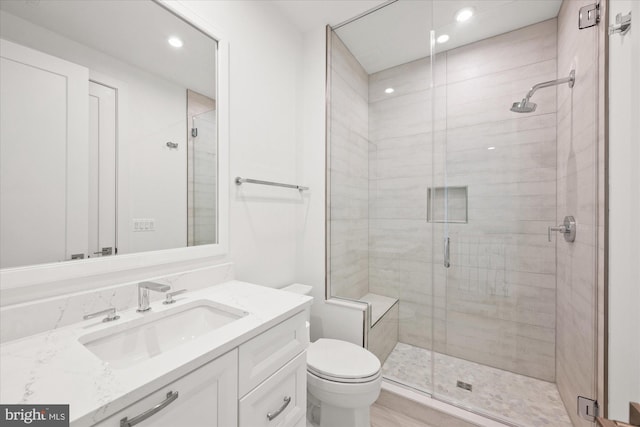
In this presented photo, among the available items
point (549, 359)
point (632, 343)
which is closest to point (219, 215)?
point (632, 343)

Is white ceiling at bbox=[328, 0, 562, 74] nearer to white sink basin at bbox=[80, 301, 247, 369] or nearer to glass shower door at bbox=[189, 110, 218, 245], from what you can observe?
glass shower door at bbox=[189, 110, 218, 245]

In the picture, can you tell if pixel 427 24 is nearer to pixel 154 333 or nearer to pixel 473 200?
pixel 473 200

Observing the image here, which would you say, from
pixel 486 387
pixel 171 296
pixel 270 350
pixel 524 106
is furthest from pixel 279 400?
pixel 524 106

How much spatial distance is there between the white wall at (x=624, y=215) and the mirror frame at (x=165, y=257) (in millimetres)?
1714

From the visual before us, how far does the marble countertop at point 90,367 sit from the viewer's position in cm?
51

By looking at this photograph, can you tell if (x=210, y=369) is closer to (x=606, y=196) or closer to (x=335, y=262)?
(x=335, y=262)

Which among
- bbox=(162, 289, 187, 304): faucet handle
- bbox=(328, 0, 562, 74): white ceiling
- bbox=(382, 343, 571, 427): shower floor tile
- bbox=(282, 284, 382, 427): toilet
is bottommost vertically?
bbox=(382, 343, 571, 427): shower floor tile

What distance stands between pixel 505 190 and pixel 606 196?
0.77 metres

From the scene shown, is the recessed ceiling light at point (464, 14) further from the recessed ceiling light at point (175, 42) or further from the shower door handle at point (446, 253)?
the recessed ceiling light at point (175, 42)

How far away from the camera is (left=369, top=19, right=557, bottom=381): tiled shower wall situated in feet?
5.73

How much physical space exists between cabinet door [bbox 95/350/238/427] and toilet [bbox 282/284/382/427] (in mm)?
652

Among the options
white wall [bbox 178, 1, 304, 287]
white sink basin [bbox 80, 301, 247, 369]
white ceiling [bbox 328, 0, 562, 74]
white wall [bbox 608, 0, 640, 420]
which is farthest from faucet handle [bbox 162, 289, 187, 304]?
white ceiling [bbox 328, 0, 562, 74]
